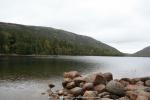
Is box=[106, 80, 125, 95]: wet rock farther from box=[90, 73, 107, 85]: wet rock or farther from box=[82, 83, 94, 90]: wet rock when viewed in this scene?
box=[90, 73, 107, 85]: wet rock

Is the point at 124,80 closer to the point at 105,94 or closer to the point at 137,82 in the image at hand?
the point at 137,82

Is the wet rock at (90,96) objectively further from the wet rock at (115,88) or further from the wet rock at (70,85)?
the wet rock at (70,85)

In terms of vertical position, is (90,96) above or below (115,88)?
below

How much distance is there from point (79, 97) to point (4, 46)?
389ft

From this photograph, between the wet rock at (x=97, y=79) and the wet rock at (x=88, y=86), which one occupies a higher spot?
the wet rock at (x=97, y=79)

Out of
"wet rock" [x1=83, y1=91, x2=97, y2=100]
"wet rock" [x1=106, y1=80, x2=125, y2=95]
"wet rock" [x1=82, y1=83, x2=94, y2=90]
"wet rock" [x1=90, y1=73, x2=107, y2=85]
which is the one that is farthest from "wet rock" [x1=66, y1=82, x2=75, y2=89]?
"wet rock" [x1=83, y1=91, x2=97, y2=100]

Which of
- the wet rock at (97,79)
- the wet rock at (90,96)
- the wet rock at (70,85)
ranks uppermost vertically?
the wet rock at (97,79)

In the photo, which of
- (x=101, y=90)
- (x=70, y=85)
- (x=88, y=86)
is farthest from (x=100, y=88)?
(x=70, y=85)

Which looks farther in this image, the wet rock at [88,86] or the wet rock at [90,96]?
the wet rock at [88,86]

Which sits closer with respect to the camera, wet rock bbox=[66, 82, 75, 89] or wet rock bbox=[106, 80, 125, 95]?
wet rock bbox=[106, 80, 125, 95]

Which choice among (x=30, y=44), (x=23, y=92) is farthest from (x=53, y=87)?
(x=30, y=44)

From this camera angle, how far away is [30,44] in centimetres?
16412

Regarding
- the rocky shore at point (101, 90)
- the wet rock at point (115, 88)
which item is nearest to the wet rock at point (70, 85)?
the rocky shore at point (101, 90)

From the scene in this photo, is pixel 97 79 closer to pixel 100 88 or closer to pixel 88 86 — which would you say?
pixel 88 86
